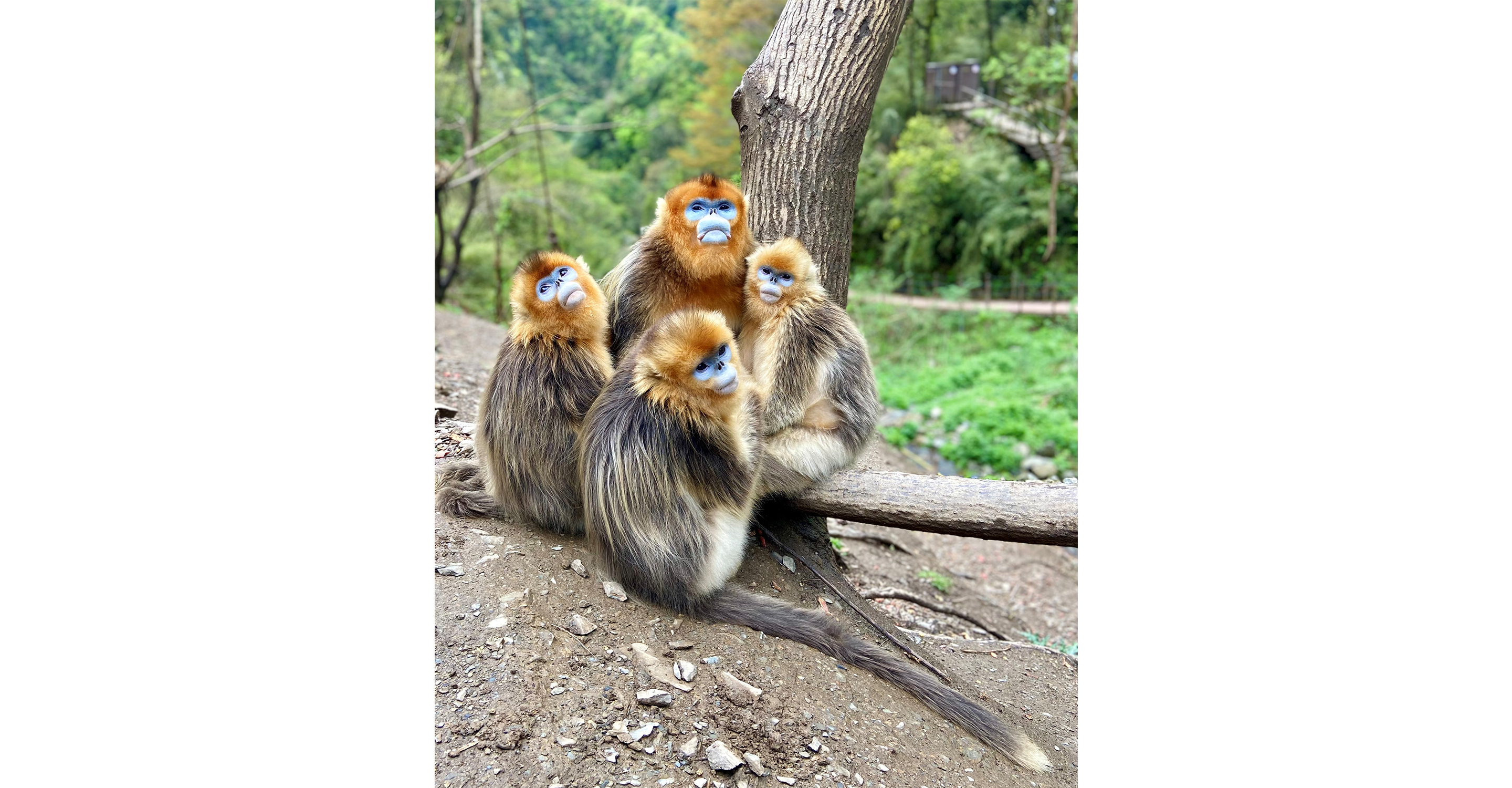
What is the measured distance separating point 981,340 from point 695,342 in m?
11.2

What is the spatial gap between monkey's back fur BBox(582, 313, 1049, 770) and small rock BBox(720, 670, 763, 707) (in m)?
0.24

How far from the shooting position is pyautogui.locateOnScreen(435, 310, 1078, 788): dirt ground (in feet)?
6.06

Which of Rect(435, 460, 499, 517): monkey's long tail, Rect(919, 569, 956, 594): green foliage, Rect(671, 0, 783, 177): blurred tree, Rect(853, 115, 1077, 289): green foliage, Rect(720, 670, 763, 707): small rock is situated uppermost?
Rect(671, 0, 783, 177): blurred tree

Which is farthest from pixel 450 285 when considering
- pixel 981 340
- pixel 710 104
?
pixel 981 340

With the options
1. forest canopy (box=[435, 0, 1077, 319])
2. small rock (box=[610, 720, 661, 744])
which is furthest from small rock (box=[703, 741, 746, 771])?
forest canopy (box=[435, 0, 1077, 319])

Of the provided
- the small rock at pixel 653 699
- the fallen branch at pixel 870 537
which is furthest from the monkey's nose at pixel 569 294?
the fallen branch at pixel 870 537

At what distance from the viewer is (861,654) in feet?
7.57

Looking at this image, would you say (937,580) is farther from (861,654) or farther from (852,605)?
(861,654)

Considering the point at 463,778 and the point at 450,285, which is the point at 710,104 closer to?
the point at 450,285

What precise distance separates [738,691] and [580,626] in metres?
0.43

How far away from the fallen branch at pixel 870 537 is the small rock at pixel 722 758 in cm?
311

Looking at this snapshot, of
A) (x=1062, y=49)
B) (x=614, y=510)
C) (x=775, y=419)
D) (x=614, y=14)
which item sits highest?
(x=614, y=14)

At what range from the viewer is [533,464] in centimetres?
246

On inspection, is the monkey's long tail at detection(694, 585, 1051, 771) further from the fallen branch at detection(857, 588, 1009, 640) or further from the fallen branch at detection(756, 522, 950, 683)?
the fallen branch at detection(857, 588, 1009, 640)
